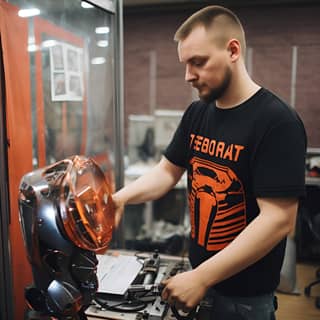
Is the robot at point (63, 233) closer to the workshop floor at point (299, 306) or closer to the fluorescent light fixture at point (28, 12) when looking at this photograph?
the fluorescent light fixture at point (28, 12)

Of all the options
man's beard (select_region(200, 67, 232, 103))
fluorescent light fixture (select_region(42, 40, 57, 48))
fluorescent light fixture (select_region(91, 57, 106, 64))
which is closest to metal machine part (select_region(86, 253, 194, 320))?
man's beard (select_region(200, 67, 232, 103))

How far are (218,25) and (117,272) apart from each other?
0.92 m

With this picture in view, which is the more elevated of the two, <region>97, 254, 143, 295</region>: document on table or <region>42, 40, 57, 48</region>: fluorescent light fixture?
<region>42, 40, 57, 48</region>: fluorescent light fixture

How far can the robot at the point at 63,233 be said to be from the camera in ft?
2.54

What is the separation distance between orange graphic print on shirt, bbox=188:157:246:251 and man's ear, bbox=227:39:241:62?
0.31m

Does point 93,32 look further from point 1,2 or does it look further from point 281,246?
point 281,246

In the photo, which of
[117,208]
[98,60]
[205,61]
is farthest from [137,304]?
[98,60]

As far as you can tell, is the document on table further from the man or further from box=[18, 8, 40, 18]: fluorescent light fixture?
box=[18, 8, 40, 18]: fluorescent light fixture

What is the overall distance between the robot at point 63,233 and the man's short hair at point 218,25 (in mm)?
463

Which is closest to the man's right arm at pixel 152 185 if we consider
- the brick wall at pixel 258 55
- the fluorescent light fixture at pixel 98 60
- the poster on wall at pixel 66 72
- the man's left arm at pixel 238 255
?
the man's left arm at pixel 238 255

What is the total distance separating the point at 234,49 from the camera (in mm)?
1009

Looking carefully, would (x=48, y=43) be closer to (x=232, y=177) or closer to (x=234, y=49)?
(x=234, y=49)

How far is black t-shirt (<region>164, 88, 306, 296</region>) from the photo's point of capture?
0.92 meters

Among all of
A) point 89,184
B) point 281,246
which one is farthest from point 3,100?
point 281,246
